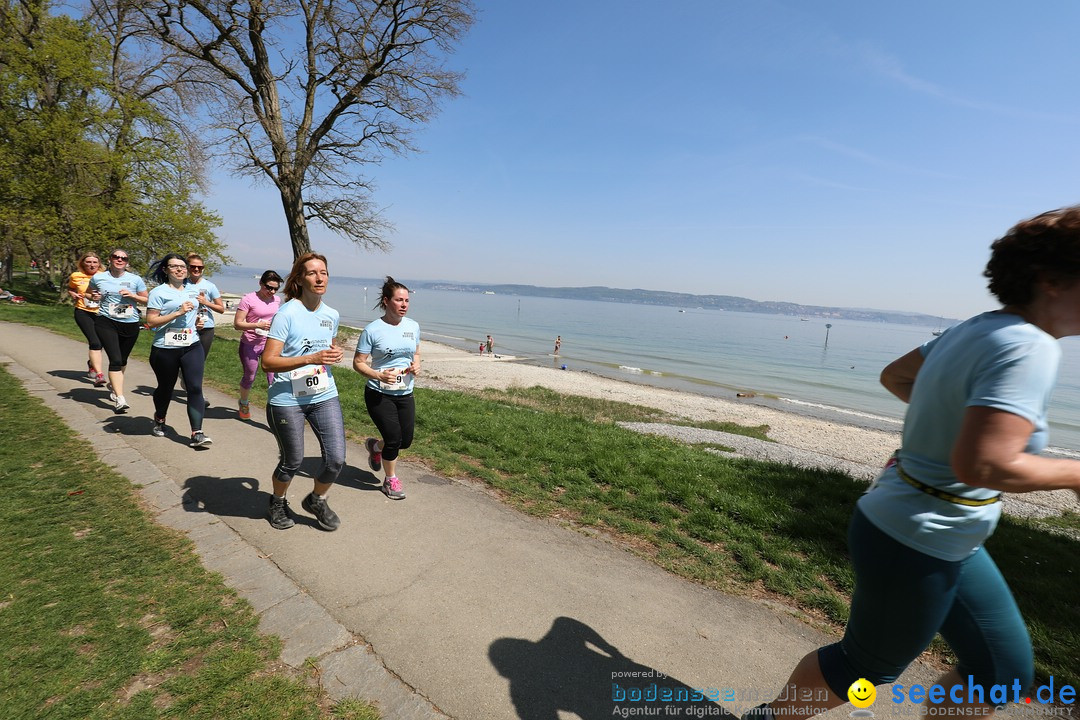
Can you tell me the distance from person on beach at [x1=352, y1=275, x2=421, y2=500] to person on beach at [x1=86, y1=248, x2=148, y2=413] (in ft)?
14.9

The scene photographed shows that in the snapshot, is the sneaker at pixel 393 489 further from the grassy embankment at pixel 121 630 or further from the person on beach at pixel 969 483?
the person on beach at pixel 969 483

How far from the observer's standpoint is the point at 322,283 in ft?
12.5

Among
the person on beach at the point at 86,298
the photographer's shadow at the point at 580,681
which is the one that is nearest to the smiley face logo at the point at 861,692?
the photographer's shadow at the point at 580,681

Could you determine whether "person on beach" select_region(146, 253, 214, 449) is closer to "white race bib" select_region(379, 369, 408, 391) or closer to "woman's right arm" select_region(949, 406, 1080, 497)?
"white race bib" select_region(379, 369, 408, 391)

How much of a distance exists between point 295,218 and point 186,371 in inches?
494

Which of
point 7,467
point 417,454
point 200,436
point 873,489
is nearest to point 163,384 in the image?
point 200,436

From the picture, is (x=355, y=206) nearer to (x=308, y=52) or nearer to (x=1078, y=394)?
(x=308, y=52)

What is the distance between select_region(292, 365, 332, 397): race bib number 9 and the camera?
145 inches

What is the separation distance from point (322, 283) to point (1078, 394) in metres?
50.2

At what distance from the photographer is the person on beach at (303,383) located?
3.59 metres

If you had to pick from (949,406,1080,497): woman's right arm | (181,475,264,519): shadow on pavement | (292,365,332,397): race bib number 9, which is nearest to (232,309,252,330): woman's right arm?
(181,475,264,519): shadow on pavement

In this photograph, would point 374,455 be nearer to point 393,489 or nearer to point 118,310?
point 393,489

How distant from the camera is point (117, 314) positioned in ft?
22.3

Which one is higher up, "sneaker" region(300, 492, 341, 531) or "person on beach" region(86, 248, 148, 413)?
"person on beach" region(86, 248, 148, 413)
